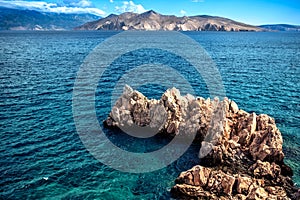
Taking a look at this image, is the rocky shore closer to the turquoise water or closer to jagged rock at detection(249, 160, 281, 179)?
jagged rock at detection(249, 160, 281, 179)

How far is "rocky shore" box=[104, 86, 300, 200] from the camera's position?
92.8 feet

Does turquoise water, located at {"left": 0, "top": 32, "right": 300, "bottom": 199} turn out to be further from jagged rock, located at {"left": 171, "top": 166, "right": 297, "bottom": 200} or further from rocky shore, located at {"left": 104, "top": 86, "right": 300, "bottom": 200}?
rocky shore, located at {"left": 104, "top": 86, "right": 300, "bottom": 200}

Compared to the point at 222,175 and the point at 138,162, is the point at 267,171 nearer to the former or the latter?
the point at 222,175

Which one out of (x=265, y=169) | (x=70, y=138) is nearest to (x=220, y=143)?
(x=265, y=169)

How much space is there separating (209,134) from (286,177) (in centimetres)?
1092

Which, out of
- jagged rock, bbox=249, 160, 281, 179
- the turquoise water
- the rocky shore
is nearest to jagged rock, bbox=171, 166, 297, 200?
the rocky shore

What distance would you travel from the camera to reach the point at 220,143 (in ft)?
117

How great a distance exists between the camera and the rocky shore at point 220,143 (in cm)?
2830

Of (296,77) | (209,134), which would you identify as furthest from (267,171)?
(296,77)

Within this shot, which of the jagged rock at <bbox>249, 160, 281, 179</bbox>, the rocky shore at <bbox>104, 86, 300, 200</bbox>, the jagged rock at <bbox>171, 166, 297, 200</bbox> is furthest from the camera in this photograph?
the jagged rock at <bbox>249, 160, 281, 179</bbox>

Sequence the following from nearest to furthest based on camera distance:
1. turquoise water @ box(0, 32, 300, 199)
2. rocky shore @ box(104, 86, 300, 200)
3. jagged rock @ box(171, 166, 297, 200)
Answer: jagged rock @ box(171, 166, 297, 200)
rocky shore @ box(104, 86, 300, 200)
turquoise water @ box(0, 32, 300, 199)

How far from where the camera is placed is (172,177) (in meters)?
32.3

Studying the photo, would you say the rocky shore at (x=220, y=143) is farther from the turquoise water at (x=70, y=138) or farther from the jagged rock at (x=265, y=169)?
the turquoise water at (x=70, y=138)

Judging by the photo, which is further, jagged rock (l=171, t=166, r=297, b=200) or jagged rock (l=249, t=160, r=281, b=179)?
jagged rock (l=249, t=160, r=281, b=179)
